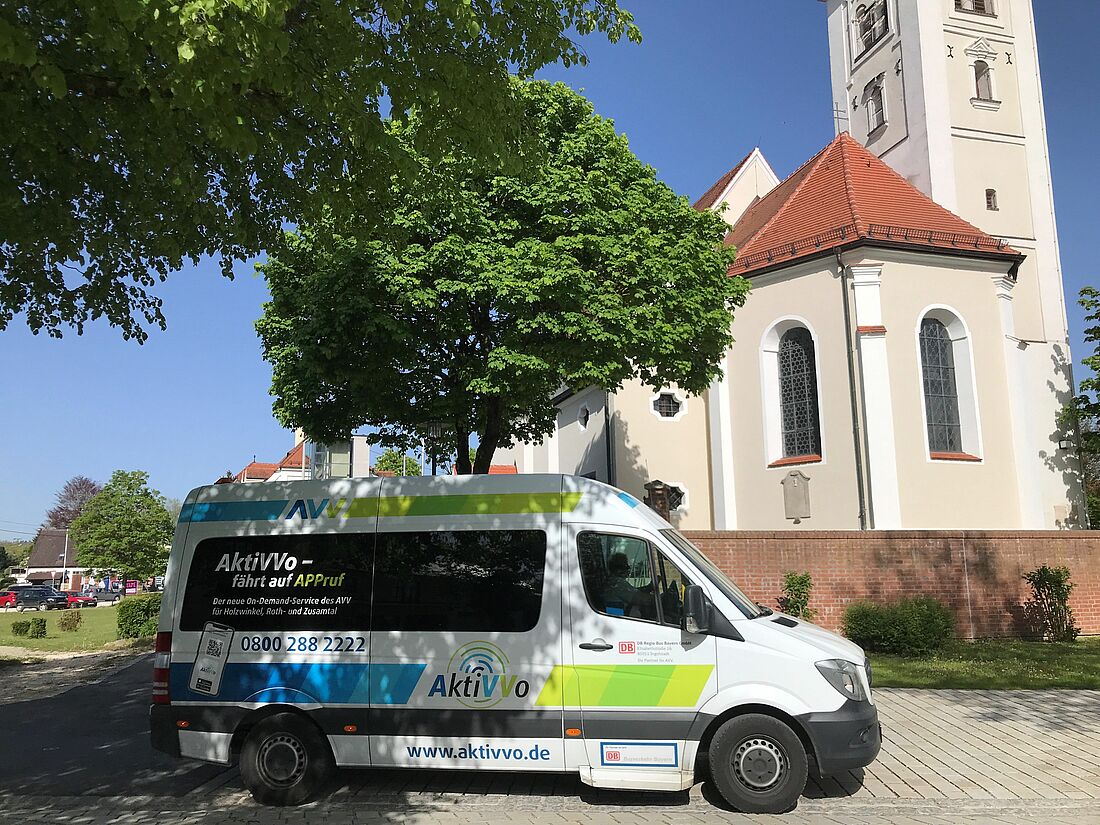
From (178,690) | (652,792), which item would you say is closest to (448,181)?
(178,690)

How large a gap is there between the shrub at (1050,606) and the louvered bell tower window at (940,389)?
521cm

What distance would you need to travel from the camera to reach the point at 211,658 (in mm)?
6621

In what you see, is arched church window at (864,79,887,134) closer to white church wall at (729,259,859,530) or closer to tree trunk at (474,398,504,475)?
white church wall at (729,259,859,530)

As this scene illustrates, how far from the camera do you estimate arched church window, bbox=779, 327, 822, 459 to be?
20.8 m

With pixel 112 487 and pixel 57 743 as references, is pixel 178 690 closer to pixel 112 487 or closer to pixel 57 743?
pixel 57 743

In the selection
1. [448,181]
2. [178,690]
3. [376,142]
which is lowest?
[178,690]

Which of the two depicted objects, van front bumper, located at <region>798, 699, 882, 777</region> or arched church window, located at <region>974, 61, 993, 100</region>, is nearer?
van front bumper, located at <region>798, 699, 882, 777</region>

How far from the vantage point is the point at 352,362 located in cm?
1473

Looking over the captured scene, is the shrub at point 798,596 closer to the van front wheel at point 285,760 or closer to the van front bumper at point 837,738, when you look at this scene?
the van front bumper at point 837,738

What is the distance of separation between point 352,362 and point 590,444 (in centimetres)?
1413

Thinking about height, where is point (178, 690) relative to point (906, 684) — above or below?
above

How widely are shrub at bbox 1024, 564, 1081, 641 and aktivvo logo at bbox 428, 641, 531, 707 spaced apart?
12962 mm

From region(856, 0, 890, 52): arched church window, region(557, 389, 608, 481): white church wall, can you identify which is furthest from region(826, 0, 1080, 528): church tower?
region(557, 389, 608, 481): white church wall

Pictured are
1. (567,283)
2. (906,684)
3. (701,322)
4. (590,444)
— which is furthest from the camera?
(590,444)
